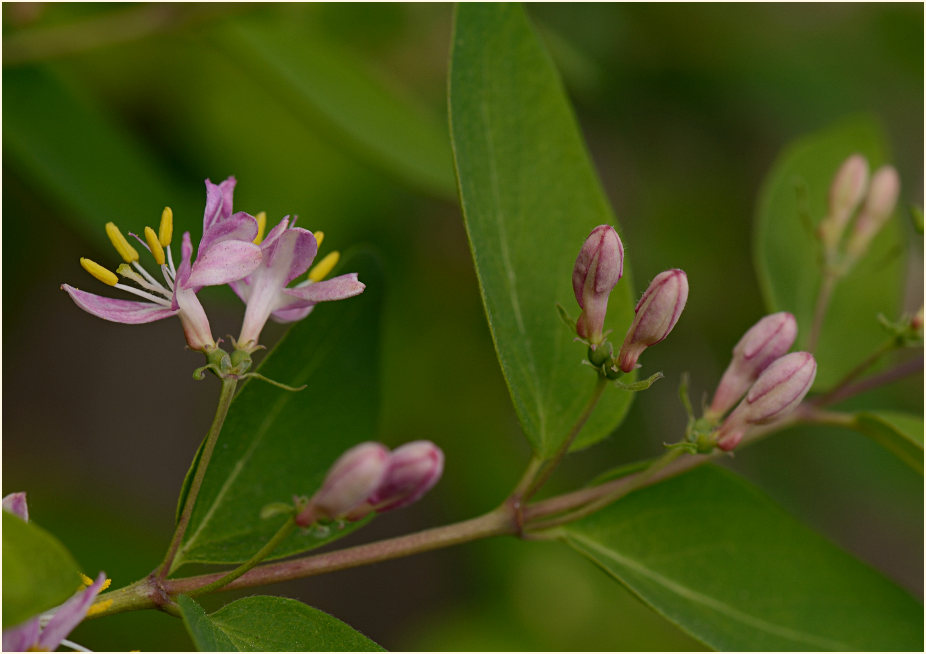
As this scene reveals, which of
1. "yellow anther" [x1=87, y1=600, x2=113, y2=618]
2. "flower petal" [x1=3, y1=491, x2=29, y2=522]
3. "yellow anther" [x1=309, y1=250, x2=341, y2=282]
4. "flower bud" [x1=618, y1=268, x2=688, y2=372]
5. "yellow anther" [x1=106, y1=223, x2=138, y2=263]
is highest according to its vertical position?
"yellow anther" [x1=106, y1=223, x2=138, y2=263]

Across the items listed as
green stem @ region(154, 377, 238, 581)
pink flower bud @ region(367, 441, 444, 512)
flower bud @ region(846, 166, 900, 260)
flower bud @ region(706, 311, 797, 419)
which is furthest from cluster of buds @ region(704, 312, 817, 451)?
green stem @ region(154, 377, 238, 581)

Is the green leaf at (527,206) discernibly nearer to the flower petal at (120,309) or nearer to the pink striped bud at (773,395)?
the pink striped bud at (773,395)

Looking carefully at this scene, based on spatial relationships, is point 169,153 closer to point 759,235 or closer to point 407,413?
point 407,413

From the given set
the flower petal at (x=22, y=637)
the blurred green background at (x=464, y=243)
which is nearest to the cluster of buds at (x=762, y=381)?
the flower petal at (x=22, y=637)

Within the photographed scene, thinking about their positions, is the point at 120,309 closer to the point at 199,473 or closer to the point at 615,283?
the point at 199,473

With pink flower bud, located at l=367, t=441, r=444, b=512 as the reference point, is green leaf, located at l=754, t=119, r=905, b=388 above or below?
above

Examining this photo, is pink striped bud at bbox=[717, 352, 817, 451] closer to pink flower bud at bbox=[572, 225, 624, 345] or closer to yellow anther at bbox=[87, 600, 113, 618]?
pink flower bud at bbox=[572, 225, 624, 345]

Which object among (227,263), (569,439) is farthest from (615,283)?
(227,263)

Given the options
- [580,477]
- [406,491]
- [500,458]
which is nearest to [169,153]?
[500,458]
